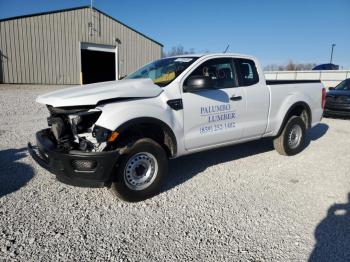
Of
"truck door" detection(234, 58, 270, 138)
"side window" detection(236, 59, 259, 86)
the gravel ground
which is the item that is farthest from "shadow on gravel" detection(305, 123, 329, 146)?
"side window" detection(236, 59, 259, 86)

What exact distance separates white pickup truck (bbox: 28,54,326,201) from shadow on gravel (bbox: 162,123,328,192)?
1.93 ft

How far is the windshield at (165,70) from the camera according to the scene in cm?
429

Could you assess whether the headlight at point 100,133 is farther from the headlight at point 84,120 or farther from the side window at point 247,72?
the side window at point 247,72

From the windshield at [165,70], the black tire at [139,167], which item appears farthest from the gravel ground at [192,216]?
the windshield at [165,70]

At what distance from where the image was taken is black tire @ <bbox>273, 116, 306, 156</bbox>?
5867mm

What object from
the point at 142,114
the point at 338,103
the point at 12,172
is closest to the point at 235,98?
the point at 142,114

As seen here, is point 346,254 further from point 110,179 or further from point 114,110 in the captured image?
point 114,110

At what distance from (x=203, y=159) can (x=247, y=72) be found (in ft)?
6.00

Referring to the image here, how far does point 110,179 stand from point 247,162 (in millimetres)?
3012

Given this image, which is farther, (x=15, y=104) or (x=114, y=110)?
(x=15, y=104)

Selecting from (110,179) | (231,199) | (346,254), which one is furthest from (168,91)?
(346,254)

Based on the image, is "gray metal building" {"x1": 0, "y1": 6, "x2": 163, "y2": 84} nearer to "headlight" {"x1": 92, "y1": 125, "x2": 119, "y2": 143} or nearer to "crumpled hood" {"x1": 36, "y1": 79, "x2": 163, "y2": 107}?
"crumpled hood" {"x1": 36, "y1": 79, "x2": 163, "y2": 107}

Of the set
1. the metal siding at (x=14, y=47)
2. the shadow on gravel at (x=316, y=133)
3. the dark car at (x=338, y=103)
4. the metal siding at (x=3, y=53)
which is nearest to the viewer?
the shadow on gravel at (x=316, y=133)

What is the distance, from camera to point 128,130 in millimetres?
3830
